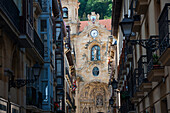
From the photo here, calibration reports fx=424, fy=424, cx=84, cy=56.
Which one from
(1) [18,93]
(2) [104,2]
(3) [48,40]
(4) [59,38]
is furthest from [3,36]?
(2) [104,2]

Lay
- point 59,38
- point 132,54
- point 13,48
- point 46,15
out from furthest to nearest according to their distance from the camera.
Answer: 1. point 59,38
2. point 46,15
3. point 132,54
4. point 13,48

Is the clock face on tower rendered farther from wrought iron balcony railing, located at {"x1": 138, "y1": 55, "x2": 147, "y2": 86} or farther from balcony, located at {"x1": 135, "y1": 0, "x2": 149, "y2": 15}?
balcony, located at {"x1": 135, "y1": 0, "x2": 149, "y2": 15}

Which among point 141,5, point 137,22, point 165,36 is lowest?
point 165,36

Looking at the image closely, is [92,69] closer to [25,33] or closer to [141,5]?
[25,33]

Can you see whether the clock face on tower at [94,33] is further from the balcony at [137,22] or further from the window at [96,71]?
the balcony at [137,22]

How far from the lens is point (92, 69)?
79.4m

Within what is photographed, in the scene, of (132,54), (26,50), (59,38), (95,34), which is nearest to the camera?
(26,50)

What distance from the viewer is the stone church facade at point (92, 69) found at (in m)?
78.2

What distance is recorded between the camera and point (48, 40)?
26781 millimetres

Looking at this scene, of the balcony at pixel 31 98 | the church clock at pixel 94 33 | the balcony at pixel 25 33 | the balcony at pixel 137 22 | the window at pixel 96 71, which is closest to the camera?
the balcony at pixel 25 33

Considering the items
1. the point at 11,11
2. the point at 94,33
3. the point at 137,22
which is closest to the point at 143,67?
the point at 137,22

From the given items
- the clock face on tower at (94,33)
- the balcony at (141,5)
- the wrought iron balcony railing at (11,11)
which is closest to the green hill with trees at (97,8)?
the clock face on tower at (94,33)

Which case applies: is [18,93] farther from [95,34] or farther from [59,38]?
[95,34]

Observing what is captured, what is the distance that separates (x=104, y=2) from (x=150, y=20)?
10210 centimetres
